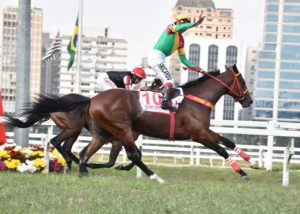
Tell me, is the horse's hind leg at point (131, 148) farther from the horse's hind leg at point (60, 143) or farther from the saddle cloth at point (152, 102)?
the horse's hind leg at point (60, 143)

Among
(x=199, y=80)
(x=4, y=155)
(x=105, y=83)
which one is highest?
(x=199, y=80)

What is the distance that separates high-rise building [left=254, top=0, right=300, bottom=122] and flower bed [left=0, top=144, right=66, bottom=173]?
14430 centimetres

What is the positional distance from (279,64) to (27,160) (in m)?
156

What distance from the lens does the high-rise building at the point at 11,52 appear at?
445 ft

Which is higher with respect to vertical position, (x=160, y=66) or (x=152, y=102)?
(x=160, y=66)

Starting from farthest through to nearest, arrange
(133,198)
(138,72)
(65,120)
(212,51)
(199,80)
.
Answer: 1. (212,51)
2. (65,120)
3. (138,72)
4. (199,80)
5. (133,198)

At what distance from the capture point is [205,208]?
5.35 metres

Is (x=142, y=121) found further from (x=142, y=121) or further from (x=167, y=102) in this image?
(x=167, y=102)

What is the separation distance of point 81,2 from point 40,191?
72.2 ft

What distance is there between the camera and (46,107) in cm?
950

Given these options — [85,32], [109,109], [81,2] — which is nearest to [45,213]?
[109,109]

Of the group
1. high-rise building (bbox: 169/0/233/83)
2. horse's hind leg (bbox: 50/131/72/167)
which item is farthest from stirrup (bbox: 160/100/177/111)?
high-rise building (bbox: 169/0/233/83)

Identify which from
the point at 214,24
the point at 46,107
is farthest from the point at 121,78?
the point at 214,24

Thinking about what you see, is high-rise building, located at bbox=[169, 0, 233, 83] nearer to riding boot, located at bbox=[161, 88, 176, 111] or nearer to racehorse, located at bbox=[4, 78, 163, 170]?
racehorse, located at bbox=[4, 78, 163, 170]
